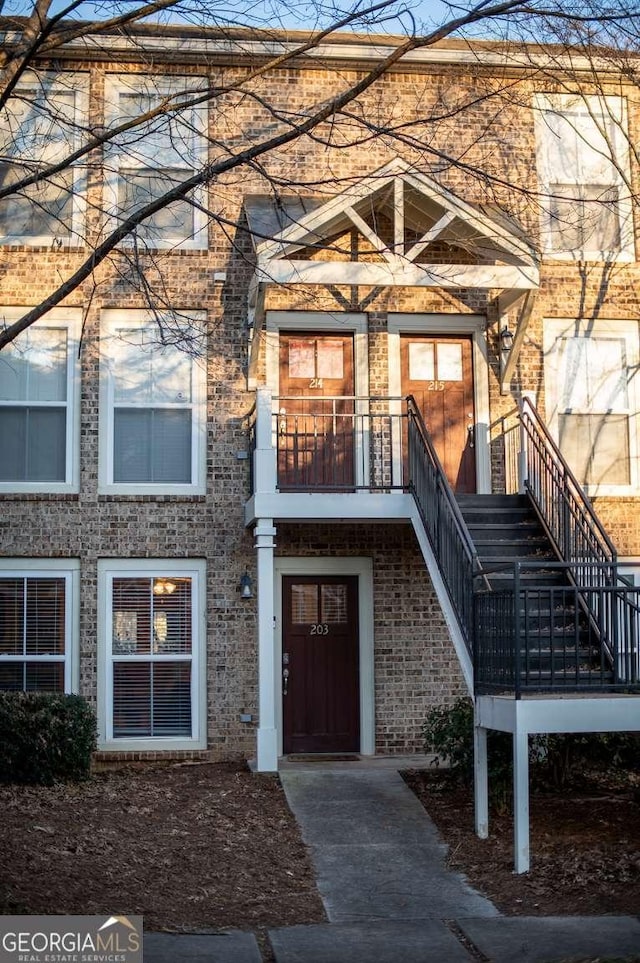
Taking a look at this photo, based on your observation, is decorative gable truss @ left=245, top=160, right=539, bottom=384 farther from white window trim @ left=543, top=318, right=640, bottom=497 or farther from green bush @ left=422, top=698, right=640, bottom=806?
green bush @ left=422, top=698, right=640, bottom=806

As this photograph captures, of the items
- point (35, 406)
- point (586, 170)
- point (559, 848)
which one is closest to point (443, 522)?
point (559, 848)

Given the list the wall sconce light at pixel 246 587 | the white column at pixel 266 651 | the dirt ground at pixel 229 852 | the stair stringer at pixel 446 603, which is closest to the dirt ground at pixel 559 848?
the dirt ground at pixel 229 852

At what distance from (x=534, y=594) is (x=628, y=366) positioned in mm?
4900

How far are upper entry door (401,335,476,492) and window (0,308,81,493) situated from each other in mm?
4065

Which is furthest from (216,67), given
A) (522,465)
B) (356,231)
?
(522,465)

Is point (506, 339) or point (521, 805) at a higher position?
point (506, 339)

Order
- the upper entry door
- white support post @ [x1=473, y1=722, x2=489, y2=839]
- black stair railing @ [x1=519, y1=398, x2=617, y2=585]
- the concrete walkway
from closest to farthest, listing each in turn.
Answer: the concrete walkway < white support post @ [x1=473, y1=722, x2=489, y2=839] < black stair railing @ [x1=519, y1=398, x2=617, y2=585] < the upper entry door

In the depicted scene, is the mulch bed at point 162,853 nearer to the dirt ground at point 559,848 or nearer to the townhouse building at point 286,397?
the dirt ground at point 559,848

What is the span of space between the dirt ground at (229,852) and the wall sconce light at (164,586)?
8.33ft

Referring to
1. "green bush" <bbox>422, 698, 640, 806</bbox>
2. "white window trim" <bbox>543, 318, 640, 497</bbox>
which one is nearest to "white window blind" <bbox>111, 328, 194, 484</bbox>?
"white window trim" <bbox>543, 318, 640, 497</bbox>

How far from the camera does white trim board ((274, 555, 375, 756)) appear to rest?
537 inches

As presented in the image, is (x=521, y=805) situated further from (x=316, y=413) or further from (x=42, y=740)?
(x=316, y=413)

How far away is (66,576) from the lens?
44.8 ft

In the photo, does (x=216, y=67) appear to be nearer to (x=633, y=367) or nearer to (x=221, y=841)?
(x=633, y=367)
